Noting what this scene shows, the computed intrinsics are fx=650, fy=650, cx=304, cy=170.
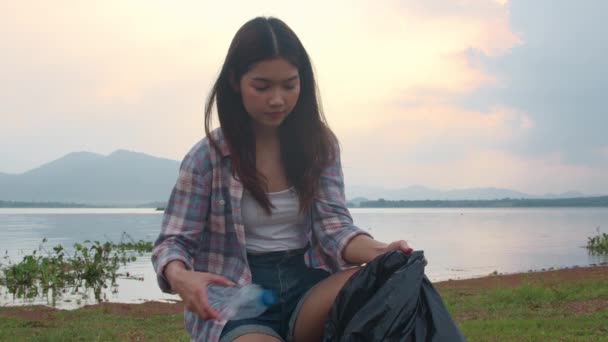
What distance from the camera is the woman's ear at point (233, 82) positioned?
2.34 meters

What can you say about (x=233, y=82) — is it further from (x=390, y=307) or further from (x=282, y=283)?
(x=390, y=307)

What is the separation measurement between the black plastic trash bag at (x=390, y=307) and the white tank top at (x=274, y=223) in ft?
1.10

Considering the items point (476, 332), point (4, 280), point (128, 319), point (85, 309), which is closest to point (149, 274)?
point (4, 280)

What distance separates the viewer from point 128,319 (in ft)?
30.2

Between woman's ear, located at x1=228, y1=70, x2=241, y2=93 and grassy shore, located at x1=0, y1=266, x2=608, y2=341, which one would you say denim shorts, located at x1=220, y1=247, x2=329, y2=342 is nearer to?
woman's ear, located at x1=228, y1=70, x2=241, y2=93

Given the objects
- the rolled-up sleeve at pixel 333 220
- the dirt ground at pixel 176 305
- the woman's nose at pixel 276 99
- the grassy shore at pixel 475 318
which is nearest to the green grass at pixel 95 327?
the grassy shore at pixel 475 318

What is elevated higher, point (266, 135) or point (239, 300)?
point (266, 135)

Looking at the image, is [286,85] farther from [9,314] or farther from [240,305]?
[9,314]

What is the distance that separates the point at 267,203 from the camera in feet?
7.71

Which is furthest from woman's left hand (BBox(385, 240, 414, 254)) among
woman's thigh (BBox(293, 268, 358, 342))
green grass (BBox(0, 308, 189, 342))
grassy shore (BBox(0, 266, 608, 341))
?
green grass (BBox(0, 308, 189, 342))

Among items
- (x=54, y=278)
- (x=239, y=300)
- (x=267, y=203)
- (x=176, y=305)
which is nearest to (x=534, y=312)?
(x=176, y=305)

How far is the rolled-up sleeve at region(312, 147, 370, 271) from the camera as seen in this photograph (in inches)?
95.6

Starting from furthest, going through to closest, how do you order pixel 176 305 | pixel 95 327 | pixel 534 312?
pixel 176 305 < pixel 95 327 < pixel 534 312

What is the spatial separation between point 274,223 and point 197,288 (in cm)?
64
